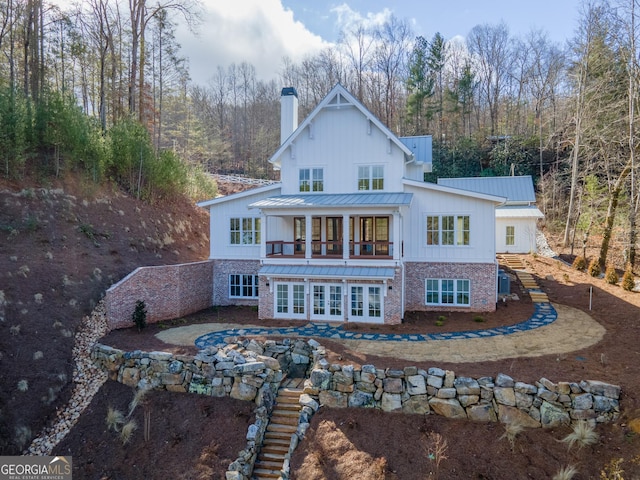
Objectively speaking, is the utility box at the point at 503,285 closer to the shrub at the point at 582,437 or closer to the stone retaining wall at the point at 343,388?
the stone retaining wall at the point at 343,388

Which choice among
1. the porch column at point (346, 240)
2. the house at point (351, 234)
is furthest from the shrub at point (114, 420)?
the porch column at point (346, 240)

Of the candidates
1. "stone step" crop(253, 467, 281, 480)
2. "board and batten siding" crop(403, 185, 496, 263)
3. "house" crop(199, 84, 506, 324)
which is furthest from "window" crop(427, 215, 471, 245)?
"stone step" crop(253, 467, 281, 480)

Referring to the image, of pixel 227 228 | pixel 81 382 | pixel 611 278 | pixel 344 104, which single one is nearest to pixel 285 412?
pixel 81 382

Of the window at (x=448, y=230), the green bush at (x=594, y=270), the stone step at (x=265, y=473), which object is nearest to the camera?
the stone step at (x=265, y=473)

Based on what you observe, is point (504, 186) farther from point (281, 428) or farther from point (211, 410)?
point (211, 410)

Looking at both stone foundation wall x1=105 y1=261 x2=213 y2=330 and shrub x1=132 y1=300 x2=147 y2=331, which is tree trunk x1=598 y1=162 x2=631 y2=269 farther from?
shrub x1=132 y1=300 x2=147 y2=331

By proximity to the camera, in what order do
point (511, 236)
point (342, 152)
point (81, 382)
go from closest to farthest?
point (81, 382)
point (342, 152)
point (511, 236)

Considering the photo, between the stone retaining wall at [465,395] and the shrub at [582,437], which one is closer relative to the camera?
the shrub at [582,437]
